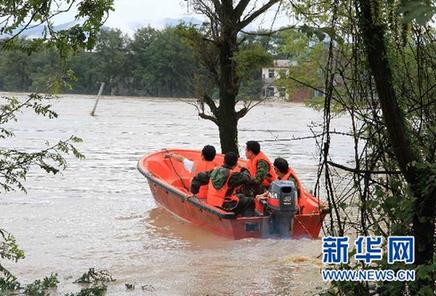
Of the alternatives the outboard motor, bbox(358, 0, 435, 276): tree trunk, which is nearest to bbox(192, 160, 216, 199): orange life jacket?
the outboard motor

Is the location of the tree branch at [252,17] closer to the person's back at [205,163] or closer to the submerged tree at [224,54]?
the submerged tree at [224,54]

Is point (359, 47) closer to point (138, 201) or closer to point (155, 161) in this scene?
point (155, 161)

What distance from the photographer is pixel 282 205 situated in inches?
374

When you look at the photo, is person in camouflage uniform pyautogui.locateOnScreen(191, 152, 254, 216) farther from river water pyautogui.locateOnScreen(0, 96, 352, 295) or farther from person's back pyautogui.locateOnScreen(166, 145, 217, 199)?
person's back pyautogui.locateOnScreen(166, 145, 217, 199)

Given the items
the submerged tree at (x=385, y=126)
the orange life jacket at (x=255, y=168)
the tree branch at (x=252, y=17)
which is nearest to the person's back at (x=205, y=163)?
the orange life jacket at (x=255, y=168)

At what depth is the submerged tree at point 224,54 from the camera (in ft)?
41.0

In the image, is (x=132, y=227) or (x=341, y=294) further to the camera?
(x=132, y=227)

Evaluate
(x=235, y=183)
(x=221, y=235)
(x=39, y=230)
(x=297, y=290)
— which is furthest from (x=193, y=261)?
(x=39, y=230)

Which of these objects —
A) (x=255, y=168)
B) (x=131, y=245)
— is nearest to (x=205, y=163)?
(x=255, y=168)

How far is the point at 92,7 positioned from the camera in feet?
12.7

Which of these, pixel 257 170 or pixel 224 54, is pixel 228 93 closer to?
pixel 224 54

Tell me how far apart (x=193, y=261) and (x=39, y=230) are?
394 cm

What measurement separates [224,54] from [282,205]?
4.30 m

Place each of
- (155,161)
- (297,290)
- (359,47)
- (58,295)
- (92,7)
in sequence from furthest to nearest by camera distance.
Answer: (155,161) < (297,290) < (58,295) < (92,7) < (359,47)
